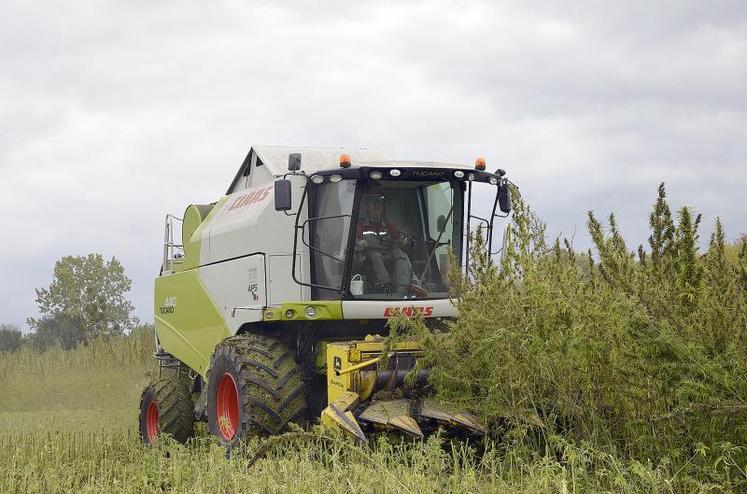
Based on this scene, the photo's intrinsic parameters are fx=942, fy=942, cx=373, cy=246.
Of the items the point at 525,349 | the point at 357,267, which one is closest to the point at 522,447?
the point at 525,349

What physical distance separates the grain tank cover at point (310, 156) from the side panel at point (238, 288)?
918 millimetres

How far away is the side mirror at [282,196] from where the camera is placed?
7.11 meters

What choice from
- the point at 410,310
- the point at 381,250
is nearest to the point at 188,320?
the point at 381,250

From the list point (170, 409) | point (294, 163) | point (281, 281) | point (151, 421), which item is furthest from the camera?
point (151, 421)

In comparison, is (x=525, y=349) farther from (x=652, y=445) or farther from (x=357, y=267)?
(x=357, y=267)

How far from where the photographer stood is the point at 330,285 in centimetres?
762

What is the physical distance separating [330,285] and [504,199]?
66.3 inches

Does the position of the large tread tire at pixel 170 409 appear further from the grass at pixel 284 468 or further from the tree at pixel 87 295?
the tree at pixel 87 295

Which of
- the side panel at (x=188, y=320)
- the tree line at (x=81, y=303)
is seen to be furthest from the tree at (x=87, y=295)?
the side panel at (x=188, y=320)

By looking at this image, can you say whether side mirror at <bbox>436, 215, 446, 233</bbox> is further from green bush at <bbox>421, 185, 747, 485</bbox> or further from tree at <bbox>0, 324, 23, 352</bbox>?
tree at <bbox>0, 324, 23, 352</bbox>

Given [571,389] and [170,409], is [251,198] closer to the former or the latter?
[170,409]

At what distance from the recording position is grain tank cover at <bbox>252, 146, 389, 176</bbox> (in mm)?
8680

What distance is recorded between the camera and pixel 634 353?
5.21 meters

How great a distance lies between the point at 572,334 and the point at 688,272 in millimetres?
738
